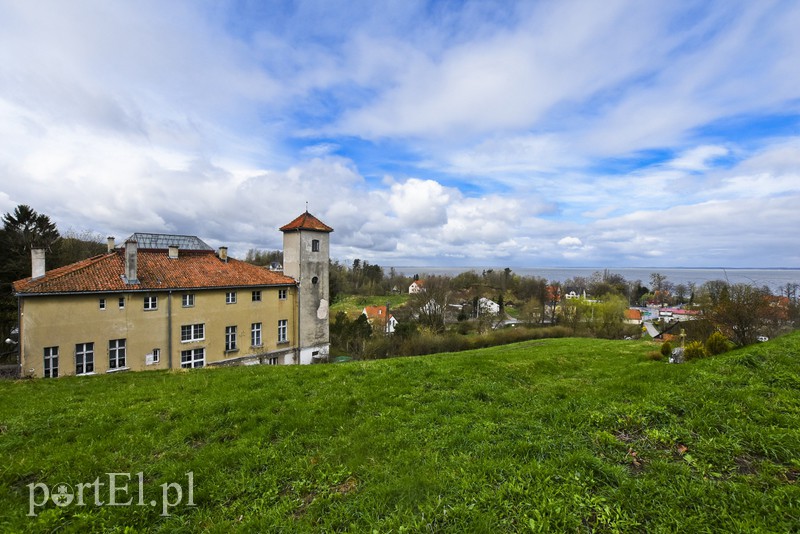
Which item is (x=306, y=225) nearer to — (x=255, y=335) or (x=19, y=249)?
(x=255, y=335)

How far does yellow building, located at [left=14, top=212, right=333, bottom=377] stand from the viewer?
1819 centimetres

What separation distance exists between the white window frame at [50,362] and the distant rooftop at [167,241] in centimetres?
834

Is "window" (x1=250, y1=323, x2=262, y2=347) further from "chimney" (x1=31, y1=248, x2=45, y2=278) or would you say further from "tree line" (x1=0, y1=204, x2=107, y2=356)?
"tree line" (x1=0, y1=204, x2=107, y2=356)

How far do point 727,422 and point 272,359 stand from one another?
27.4 metres

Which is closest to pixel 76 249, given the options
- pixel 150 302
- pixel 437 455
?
pixel 150 302

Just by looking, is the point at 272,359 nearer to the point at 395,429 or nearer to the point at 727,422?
the point at 395,429

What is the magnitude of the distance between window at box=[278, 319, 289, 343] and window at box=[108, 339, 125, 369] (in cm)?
1008

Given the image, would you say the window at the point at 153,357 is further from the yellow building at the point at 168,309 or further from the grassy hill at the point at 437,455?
the grassy hill at the point at 437,455

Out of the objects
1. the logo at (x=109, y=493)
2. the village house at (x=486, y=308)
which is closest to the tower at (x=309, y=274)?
the logo at (x=109, y=493)

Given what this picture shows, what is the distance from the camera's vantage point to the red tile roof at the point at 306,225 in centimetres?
2798

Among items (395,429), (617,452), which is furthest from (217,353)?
(617,452)

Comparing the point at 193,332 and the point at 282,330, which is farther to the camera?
the point at 282,330

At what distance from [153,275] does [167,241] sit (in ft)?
17.2

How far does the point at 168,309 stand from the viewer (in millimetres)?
22016
